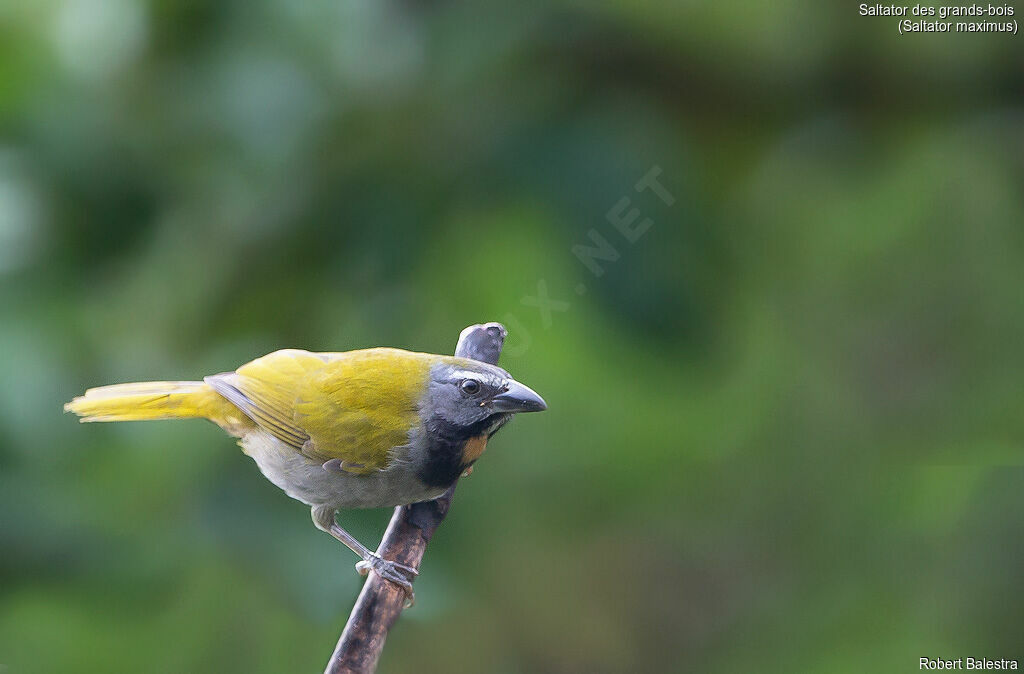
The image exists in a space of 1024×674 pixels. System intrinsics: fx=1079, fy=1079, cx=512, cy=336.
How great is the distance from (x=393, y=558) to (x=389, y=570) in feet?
0.37

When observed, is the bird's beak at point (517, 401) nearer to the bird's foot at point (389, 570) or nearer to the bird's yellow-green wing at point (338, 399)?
the bird's yellow-green wing at point (338, 399)

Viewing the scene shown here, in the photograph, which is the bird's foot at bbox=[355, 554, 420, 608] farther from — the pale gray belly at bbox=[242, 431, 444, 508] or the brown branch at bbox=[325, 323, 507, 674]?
the pale gray belly at bbox=[242, 431, 444, 508]

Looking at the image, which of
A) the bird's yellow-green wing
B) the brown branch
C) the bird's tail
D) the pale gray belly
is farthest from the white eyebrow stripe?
the bird's tail

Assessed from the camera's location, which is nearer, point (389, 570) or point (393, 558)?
point (389, 570)

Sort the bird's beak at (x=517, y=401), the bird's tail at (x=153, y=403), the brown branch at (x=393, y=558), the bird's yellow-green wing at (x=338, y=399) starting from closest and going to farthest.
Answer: the brown branch at (x=393, y=558) → the bird's beak at (x=517, y=401) → the bird's yellow-green wing at (x=338, y=399) → the bird's tail at (x=153, y=403)

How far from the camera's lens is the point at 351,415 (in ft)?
10.2

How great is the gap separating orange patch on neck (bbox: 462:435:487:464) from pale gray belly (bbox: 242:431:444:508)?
12cm

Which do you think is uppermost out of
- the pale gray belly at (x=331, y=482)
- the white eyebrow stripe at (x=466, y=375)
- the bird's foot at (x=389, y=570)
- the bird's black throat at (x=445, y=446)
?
the white eyebrow stripe at (x=466, y=375)

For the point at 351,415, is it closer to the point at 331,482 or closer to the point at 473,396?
the point at 331,482

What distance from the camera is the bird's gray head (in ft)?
9.80

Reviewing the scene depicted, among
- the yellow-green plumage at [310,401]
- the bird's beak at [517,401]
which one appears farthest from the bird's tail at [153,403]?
the bird's beak at [517,401]

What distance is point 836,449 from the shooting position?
13.4 ft

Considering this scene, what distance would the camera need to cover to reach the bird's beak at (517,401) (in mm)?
2943

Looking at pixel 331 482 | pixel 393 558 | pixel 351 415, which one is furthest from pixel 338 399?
pixel 393 558
